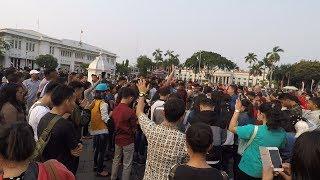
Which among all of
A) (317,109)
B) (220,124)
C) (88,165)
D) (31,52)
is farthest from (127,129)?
(31,52)

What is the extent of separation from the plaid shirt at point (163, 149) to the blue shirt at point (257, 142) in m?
1.07

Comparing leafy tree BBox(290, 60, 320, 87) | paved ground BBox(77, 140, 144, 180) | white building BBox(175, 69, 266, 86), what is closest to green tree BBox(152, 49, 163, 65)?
white building BBox(175, 69, 266, 86)

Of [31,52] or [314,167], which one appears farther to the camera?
[31,52]

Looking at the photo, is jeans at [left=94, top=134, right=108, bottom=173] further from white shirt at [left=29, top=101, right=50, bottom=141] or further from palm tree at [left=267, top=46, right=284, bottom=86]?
palm tree at [left=267, top=46, right=284, bottom=86]

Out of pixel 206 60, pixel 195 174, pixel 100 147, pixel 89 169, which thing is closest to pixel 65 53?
pixel 206 60

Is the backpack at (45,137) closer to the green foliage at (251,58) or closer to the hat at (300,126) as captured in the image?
the hat at (300,126)

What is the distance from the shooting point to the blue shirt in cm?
461

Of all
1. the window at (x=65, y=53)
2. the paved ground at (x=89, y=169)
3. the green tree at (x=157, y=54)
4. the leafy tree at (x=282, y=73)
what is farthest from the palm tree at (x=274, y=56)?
the paved ground at (x=89, y=169)

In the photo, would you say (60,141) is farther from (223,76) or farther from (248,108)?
(223,76)

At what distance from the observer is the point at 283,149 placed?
484 centimetres

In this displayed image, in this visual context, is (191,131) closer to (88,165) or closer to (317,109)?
(317,109)

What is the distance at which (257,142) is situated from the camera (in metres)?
4.62

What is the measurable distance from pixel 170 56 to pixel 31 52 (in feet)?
123

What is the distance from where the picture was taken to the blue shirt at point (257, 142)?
4.61m
